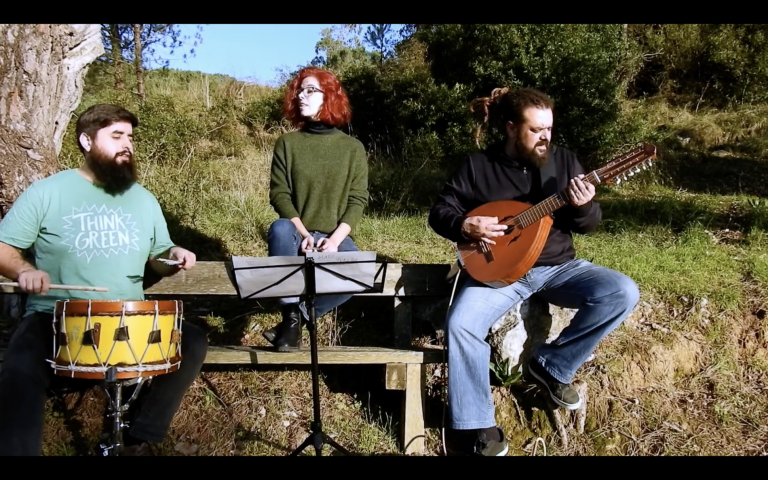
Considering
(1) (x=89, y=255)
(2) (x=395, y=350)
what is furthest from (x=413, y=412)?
(1) (x=89, y=255)

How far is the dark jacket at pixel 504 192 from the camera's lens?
3.68m

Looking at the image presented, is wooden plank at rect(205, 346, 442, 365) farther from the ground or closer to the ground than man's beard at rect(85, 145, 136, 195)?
closer to the ground

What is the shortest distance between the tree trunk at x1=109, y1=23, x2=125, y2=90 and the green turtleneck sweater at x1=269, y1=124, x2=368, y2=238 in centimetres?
755

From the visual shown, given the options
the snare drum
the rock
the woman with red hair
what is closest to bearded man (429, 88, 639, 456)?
the rock

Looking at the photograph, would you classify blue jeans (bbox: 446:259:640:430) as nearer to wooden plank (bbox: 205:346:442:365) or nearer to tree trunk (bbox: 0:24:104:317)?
wooden plank (bbox: 205:346:442:365)

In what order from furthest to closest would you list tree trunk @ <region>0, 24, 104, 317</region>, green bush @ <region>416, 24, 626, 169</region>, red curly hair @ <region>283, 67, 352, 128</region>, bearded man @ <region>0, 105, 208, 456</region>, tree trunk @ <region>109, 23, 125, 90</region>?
tree trunk @ <region>109, 23, 125, 90</region> → green bush @ <region>416, 24, 626, 169</region> → tree trunk @ <region>0, 24, 104, 317</region> → red curly hair @ <region>283, 67, 352, 128</region> → bearded man @ <region>0, 105, 208, 456</region>

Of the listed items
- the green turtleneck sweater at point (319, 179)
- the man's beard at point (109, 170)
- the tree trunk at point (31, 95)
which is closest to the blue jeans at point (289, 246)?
the green turtleneck sweater at point (319, 179)

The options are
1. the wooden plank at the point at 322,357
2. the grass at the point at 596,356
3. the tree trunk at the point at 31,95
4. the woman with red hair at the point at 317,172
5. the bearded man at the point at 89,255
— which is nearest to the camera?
the bearded man at the point at 89,255

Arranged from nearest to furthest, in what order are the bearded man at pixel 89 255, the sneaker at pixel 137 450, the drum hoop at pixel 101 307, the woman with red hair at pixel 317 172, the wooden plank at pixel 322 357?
the drum hoop at pixel 101 307 < the bearded man at pixel 89 255 < the sneaker at pixel 137 450 < the wooden plank at pixel 322 357 < the woman with red hair at pixel 317 172

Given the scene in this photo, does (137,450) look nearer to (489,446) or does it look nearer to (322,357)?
(322,357)

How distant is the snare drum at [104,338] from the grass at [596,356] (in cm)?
100

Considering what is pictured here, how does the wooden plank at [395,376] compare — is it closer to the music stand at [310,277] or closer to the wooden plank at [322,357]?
the wooden plank at [322,357]

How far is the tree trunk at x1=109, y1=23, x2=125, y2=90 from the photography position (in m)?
10.9

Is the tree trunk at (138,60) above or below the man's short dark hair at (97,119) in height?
above
